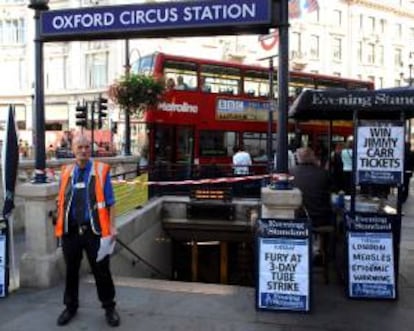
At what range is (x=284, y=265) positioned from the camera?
21.1 ft

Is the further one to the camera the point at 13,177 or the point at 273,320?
the point at 13,177

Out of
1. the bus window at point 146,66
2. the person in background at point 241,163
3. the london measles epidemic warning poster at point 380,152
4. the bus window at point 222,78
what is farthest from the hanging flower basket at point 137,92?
the london measles epidemic warning poster at point 380,152

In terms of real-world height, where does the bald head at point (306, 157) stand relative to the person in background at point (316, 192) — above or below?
above

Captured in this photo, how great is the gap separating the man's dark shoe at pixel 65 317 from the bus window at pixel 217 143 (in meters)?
14.6

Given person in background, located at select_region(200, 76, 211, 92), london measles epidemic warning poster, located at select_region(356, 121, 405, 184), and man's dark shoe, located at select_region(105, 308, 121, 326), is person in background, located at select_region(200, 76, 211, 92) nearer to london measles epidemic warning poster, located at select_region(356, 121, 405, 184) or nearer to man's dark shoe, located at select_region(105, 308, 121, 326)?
london measles epidemic warning poster, located at select_region(356, 121, 405, 184)

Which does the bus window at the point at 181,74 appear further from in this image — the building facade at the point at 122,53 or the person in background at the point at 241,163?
the building facade at the point at 122,53

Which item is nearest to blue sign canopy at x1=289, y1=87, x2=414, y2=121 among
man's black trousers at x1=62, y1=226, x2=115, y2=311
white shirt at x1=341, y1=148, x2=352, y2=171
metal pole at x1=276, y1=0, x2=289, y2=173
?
metal pole at x1=276, y1=0, x2=289, y2=173

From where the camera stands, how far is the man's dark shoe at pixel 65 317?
605 cm

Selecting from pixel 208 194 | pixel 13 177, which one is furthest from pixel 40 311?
pixel 208 194

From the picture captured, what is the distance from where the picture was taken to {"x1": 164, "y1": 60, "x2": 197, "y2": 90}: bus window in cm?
1980

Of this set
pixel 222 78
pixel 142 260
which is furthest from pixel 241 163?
pixel 142 260

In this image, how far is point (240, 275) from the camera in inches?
628

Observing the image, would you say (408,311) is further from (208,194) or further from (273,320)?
(208,194)

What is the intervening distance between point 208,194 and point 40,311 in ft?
28.8
